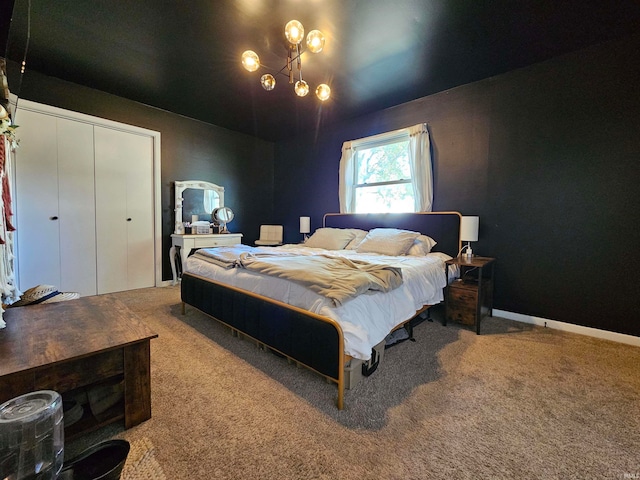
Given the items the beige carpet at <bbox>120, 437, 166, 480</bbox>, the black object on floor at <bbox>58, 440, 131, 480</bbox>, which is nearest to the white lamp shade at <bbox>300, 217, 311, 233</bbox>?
the beige carpet at <bbox>120, 437, 166, 480</bbox>

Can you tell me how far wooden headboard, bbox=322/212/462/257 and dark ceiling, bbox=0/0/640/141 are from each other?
4.99 ft

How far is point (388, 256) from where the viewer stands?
2977mm

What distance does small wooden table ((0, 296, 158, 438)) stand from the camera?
1.07 m

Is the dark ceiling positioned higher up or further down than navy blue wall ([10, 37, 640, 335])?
higher up

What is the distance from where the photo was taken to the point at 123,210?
365cm

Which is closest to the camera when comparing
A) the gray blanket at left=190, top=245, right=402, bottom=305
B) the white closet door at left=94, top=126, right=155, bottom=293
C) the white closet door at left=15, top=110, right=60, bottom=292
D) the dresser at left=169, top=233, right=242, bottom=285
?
the gray blanket at left=190, top=245, right=402, bottom=305

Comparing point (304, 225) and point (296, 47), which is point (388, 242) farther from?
point (296, 47)

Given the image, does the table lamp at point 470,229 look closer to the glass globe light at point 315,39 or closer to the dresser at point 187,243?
the glass globe light at point 315,39

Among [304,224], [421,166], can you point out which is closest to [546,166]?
[421,166]

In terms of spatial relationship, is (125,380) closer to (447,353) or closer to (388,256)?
(447,353)

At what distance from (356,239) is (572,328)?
2369mm

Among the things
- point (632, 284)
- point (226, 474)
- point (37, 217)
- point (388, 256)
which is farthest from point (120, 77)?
point (632, 284)

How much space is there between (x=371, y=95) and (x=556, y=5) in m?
1.79

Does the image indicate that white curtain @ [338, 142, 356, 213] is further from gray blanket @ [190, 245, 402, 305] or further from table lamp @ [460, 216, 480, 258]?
gray blanket @ [190, 245, 402, 305]
